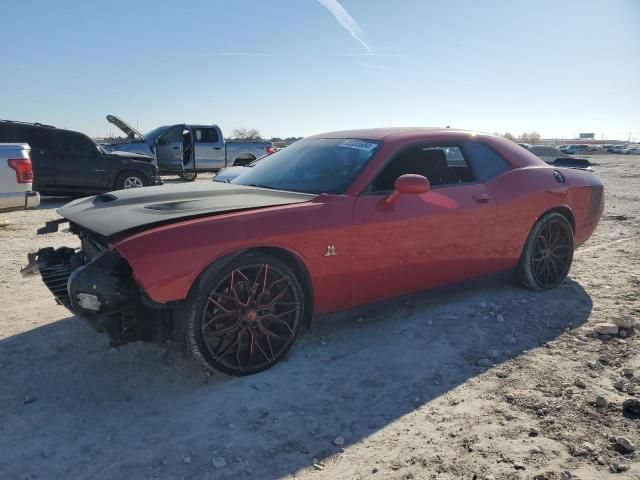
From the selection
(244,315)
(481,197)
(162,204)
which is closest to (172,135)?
(162,204)

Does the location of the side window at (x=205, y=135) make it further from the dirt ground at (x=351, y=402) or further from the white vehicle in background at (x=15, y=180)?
the dirt ground at (x=351, y=402)

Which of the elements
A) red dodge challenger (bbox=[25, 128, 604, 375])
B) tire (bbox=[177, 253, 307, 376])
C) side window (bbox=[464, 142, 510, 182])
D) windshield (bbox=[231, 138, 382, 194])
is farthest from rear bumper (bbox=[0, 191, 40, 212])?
side window (bbox=[464, 142, 510, 182])

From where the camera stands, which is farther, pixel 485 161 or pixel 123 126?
pixel 123 126

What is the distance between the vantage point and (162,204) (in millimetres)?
3145

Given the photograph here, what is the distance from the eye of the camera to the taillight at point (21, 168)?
19.1 feet

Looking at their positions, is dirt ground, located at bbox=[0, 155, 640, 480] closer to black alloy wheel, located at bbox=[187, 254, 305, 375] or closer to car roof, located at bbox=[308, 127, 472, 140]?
black alloy wheel, located at bbox=[187, 254, 305, 375]

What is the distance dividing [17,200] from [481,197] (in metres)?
5.24

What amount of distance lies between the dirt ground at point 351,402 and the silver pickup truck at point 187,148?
38.5ft

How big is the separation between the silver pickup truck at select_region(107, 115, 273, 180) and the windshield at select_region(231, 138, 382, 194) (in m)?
10.7

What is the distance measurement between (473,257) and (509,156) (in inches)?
40.9

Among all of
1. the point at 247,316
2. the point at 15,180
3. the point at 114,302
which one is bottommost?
the point at 247,316

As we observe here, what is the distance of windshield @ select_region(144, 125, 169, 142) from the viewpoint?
15308 mm

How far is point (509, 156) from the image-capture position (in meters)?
4.29

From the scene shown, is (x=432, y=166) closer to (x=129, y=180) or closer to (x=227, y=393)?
(x=227, y=393)
